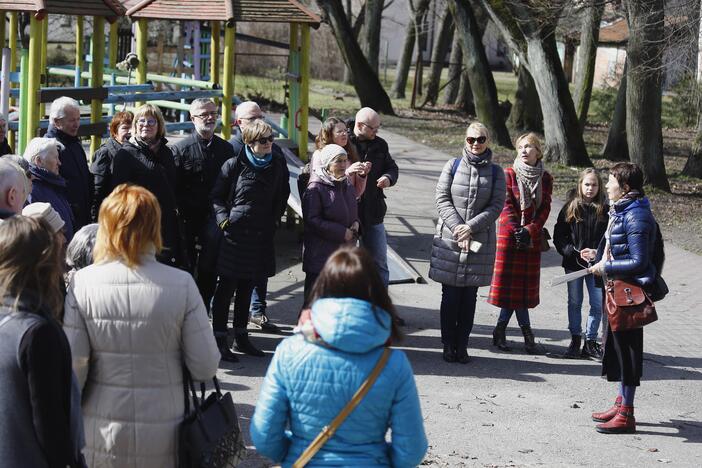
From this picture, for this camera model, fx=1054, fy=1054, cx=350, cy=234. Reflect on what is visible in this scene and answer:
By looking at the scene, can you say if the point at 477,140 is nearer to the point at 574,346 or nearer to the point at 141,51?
the point at 574,346

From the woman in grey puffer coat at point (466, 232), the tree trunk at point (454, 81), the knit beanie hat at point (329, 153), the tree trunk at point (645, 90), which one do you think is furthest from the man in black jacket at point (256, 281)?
the tree trunk at point (454, 81)

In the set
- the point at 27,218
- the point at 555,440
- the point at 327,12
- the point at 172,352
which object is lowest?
the point at 555,440

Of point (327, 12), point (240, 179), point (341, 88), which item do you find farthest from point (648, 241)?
point (341, 88)

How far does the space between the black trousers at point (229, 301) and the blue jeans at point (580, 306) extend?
2513mm

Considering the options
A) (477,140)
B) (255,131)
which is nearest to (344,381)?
(255,131)

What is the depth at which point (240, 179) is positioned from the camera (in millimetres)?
7438

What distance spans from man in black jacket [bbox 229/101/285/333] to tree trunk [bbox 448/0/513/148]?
15307 millimetres

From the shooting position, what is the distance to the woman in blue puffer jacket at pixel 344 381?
11.1ft

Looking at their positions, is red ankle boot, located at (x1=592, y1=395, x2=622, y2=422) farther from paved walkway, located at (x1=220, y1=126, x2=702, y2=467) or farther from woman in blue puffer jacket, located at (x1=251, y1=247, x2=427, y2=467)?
woman in blue puffer jacket, located at (x1=251, y1=247, x2=427, y2=467)

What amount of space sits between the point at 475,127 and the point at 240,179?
177 cm

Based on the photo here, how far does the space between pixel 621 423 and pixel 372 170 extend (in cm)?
316

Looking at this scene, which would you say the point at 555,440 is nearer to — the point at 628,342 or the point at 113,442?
the point at 628,342

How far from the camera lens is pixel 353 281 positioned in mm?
3402

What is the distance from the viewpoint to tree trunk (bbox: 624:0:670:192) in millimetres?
17172
